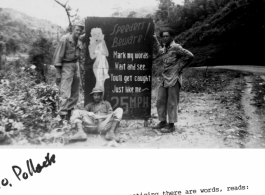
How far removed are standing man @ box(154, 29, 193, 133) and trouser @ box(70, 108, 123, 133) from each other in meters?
0.60

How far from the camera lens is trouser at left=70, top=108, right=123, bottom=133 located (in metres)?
3.69

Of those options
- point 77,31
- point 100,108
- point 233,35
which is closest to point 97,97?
point 100,108

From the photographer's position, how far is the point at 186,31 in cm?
425

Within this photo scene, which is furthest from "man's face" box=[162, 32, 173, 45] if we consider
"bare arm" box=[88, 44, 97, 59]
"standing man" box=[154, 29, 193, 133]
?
"bare arm" box=[88, 44, 97, 59]

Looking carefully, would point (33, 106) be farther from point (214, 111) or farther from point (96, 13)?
point (214, 111)

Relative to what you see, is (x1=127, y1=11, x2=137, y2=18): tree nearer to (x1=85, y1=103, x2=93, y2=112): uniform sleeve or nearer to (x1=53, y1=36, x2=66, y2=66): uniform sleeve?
(x1=53, y1=36, x2=66, y2=66): uniform sleeve

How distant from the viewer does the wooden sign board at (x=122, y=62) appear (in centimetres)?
379

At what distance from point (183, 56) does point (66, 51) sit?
4.75 ft
